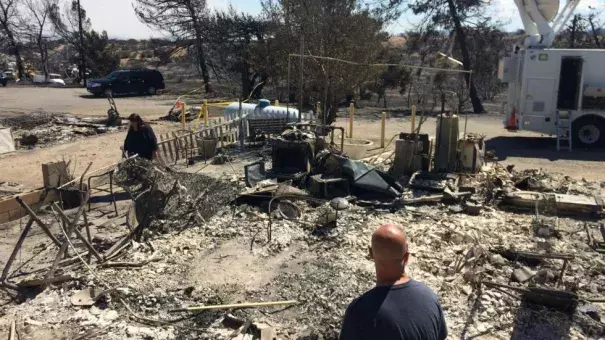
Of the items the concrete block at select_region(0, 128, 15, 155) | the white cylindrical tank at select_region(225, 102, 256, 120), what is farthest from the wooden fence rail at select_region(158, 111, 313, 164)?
the concrete block at select_region(0, 128, 15, 155)

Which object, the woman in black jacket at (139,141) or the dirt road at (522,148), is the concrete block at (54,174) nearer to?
the woman in black jacket at (139,141)

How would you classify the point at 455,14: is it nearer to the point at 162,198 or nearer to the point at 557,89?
the point at 557,89

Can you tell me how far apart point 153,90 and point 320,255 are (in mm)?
28581

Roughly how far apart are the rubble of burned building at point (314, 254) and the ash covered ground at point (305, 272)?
0.06 feet

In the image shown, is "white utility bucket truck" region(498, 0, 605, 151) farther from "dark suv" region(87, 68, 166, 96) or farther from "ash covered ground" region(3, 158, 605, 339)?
"dark suv" region(87, 68, 166, 96)

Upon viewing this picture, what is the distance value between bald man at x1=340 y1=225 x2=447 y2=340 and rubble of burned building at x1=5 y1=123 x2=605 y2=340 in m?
2.27

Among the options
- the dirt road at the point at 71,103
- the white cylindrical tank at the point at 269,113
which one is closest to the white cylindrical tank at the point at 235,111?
the white cylindrical tank at the point at 269,113

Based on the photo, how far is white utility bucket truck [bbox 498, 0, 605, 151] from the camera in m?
14.1

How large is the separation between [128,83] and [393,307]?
31558mm

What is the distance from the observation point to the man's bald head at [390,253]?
2.67 meters

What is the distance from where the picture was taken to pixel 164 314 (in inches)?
206

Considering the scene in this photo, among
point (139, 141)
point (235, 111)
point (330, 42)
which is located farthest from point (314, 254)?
point (330, 42)

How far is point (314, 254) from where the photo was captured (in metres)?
6.67

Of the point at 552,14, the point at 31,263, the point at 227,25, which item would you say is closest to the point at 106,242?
the point at 31,263
